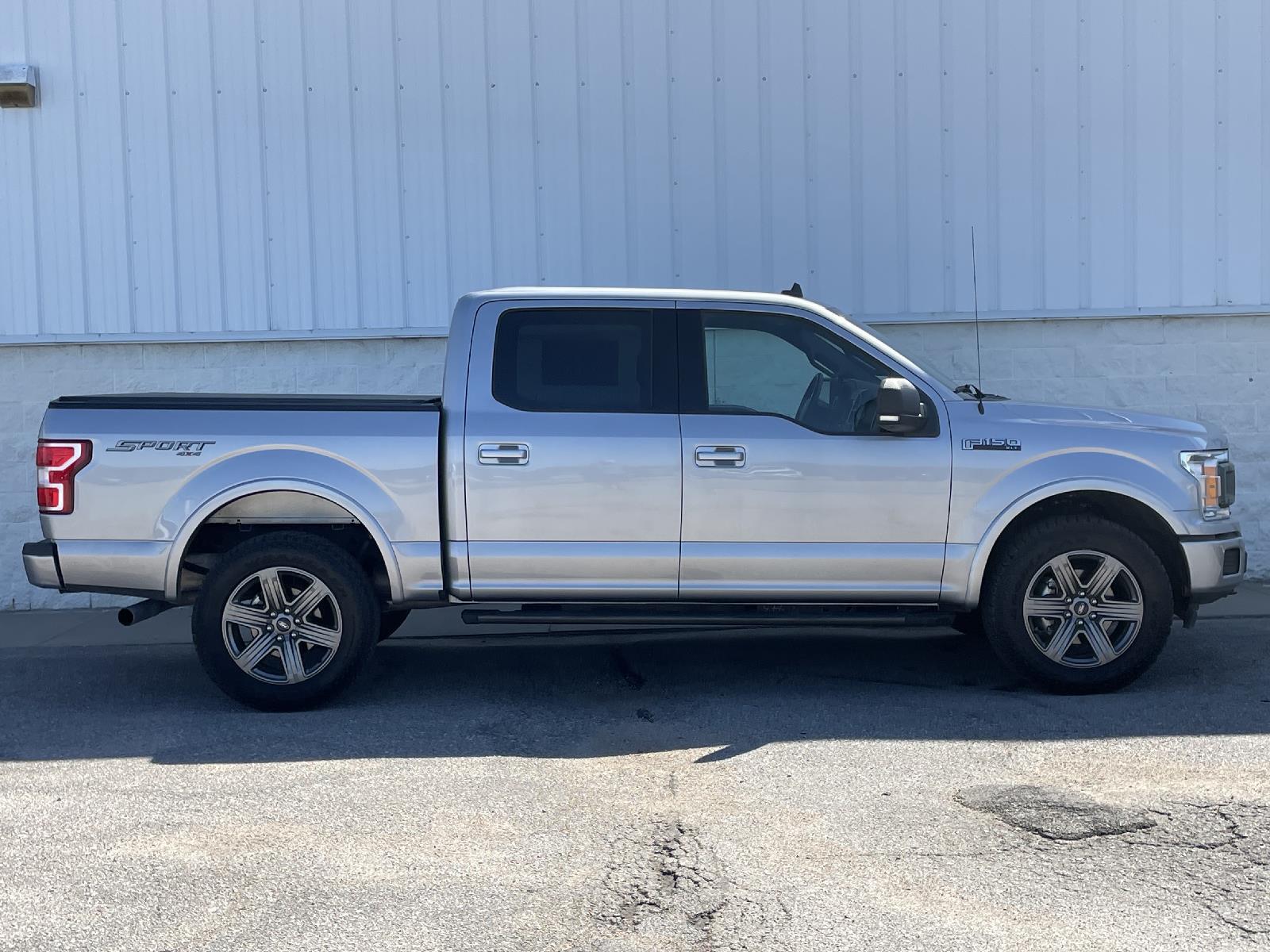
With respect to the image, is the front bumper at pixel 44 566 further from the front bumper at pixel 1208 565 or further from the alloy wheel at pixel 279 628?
the front bumper at pixel 1208 565

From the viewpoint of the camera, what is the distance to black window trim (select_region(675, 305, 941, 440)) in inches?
253

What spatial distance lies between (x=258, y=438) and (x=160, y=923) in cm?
296

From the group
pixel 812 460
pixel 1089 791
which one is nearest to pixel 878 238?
pixel 812 460

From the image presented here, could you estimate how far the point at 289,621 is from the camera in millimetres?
6402

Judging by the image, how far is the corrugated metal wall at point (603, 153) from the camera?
10141 mm

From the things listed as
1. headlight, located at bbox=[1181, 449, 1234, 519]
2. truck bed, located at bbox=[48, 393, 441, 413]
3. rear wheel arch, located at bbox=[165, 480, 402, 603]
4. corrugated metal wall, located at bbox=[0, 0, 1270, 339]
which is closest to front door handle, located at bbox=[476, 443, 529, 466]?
truck bed, located at bbox=[48, 393, 441, 413]

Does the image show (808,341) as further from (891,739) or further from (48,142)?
(48,142)

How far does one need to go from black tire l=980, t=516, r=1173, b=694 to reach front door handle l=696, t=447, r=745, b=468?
1.38 meters

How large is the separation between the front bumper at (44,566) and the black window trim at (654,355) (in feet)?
7.39

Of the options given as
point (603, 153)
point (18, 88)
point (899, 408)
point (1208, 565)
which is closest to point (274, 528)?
point (899, 408)

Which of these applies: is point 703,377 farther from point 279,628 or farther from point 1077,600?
point 279,628

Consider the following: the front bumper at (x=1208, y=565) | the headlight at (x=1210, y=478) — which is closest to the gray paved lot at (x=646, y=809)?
the front bumper at (x=1208, y=565)

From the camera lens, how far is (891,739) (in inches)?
227

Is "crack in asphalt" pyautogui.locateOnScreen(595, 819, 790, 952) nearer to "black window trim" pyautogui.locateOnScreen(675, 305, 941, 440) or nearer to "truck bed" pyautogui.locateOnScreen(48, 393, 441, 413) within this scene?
"black window trim" pyautogui.locateOnScreen(675, 305, 941, 440)
